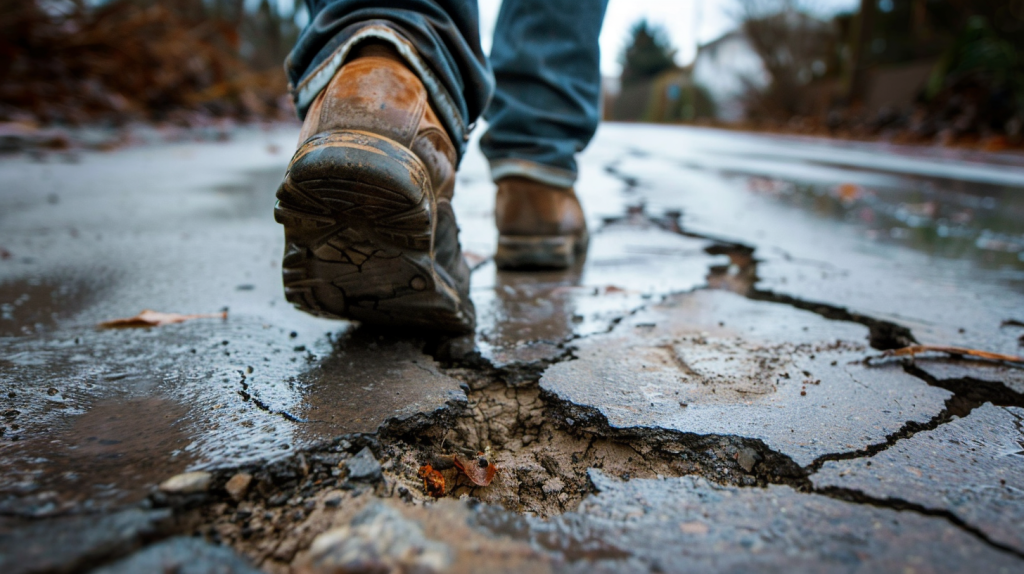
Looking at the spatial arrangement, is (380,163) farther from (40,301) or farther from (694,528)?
(40,301)

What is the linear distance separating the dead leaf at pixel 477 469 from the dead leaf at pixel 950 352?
80 cm

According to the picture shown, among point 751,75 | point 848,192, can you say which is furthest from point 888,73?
point 848,192

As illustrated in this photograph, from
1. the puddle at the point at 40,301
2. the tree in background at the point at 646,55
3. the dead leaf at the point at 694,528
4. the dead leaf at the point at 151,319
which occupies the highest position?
the tree in background at the point at 646,55

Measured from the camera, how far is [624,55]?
3409cm

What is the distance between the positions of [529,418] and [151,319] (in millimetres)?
806

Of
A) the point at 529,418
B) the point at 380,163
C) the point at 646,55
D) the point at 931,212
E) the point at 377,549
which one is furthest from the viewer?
the point at 646,55

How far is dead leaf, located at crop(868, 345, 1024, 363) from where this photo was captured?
47.1 inches

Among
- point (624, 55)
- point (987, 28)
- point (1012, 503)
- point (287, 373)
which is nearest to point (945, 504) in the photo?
point (1012, 503)

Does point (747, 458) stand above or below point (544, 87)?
below

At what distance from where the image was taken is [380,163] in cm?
90

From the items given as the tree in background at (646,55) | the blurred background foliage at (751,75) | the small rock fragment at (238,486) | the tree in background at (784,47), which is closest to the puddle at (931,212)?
the small rock fragment at (238,486)

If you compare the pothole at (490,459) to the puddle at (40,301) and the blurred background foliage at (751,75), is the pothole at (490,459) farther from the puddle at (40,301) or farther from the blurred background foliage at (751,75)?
the blurred background foliage at (751,75)

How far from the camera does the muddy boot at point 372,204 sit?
0.91 meters

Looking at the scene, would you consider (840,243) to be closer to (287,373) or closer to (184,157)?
(287,373)
